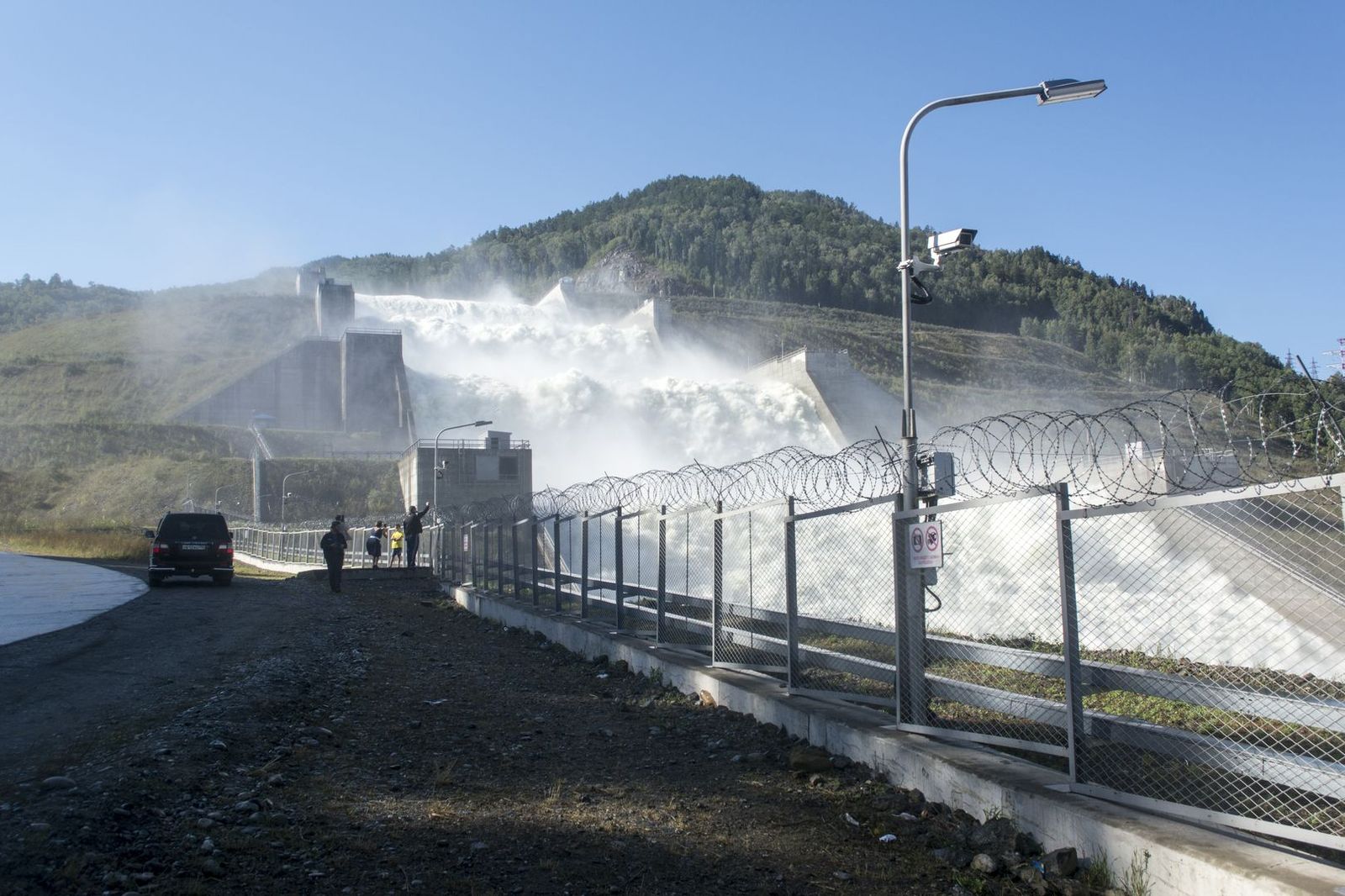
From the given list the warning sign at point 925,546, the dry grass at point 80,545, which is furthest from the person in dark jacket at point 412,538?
the warning sign at point 925,546

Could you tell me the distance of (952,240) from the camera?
11211 millimetres

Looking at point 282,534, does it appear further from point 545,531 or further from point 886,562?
point 886,562

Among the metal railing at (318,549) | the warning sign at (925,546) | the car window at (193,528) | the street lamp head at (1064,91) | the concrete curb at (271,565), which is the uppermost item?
the street lamp head at (1064,91)

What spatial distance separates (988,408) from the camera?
9031 cm

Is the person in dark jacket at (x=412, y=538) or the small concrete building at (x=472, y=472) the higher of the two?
the small concrete building at (x=472, y=472)

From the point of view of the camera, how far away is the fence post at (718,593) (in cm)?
976

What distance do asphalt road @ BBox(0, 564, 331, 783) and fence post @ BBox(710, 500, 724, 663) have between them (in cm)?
467

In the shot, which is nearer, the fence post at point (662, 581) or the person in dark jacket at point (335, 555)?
the fence post at point (662, 581)

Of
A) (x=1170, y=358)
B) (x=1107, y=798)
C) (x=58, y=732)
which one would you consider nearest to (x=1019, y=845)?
(x=1107, y=798)

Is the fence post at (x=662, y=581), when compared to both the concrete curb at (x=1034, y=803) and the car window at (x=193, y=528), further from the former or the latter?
the car window at (x=193, y=528)

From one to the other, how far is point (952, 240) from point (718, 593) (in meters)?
4.52

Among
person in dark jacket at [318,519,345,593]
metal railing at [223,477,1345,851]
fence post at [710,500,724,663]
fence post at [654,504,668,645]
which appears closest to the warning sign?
metal railing at [223,477,1345,851]

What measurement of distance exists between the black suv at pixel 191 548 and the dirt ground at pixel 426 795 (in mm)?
13725

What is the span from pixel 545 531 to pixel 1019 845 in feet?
83.9
